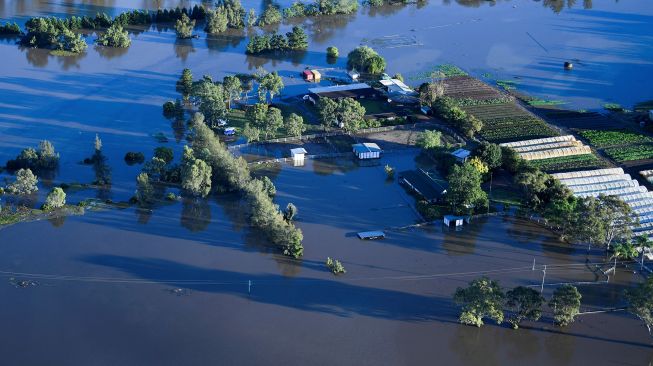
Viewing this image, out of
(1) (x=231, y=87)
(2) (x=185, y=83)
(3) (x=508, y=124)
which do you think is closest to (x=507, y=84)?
(3) (x=508, y=124)

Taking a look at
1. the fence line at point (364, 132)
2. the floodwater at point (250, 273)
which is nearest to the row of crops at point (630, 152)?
the floodwater at point (250, 273)

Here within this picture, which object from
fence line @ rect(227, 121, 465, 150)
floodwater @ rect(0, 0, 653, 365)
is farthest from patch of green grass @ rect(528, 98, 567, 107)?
fence line @ rect(227, 121, 465, 150)

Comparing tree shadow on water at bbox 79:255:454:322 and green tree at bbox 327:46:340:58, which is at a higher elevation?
green tree at bbox 327:46:340:58

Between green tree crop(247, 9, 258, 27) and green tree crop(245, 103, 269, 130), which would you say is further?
green tree crop(247, 9, 258, 27)

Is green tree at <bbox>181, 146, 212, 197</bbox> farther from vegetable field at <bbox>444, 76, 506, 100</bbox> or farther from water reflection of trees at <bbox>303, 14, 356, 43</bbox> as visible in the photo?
water reflection of trees at <bbox>303, 14, 356, 43</bbox>

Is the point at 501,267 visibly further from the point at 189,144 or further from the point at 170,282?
the point at 189,144

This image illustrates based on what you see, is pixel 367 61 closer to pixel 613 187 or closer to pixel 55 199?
pixel 613 187
